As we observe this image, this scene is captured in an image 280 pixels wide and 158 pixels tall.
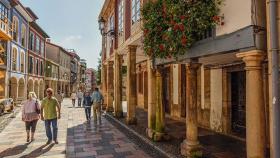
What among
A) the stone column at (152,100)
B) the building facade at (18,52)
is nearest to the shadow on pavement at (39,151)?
the stone column at (152,100)

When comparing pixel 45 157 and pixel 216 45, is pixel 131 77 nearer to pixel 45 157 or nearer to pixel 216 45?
pixel 45 157

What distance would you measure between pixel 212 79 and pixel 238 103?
1.28 m

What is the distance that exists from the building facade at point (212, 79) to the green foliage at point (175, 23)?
0.73ft

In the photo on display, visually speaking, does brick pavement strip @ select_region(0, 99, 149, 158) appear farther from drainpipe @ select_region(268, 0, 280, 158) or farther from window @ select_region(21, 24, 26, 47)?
window @ select_region(21, 24, 26, 47)

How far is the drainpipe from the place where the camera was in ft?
12.1

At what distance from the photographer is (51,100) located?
8.07 meters

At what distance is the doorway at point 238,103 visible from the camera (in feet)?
28.0

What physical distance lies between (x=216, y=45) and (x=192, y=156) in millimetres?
2590

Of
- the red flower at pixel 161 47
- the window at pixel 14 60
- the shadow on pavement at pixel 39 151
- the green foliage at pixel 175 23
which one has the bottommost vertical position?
the shadow on pavement at pixel 39 151

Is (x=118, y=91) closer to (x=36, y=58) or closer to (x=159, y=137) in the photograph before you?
(x=159, y=137)

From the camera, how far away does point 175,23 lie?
18.5 feet

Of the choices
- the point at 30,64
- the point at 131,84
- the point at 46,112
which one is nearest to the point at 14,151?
the point at 46,112

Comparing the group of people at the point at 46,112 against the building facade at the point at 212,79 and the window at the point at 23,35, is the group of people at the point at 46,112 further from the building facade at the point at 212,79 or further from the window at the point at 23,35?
the window at the point at 23,35

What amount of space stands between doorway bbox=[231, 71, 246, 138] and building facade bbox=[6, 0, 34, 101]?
61.2ft
